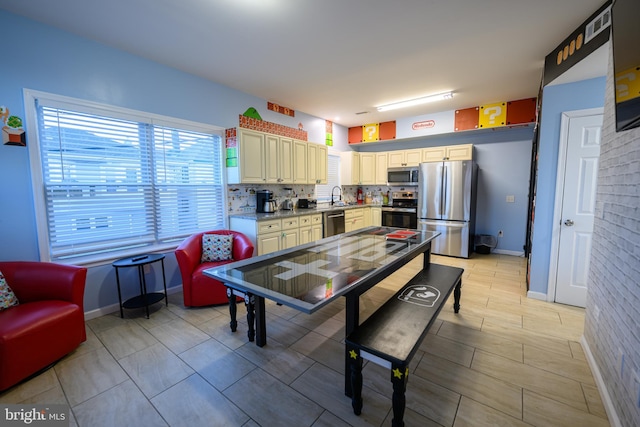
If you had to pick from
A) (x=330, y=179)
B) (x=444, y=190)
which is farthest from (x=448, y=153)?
(x=330, y=179)

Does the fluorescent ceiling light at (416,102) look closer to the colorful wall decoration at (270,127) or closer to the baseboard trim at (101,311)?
the colorful wall decoration at (270,127)

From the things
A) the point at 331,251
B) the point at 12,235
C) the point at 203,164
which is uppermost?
the point at 203,164

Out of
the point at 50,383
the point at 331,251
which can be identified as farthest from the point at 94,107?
the point at 331,251

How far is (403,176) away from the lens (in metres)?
5.56

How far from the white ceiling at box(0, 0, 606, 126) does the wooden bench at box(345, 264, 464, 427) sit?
2381 millimetres

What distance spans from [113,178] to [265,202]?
1.94 m

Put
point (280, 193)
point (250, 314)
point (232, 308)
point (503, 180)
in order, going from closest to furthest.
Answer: point (250, 314) < point (232, 308) < point (280, 193) < point (503, 180)

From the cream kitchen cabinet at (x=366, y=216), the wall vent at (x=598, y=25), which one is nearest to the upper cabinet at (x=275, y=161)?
the cream kitchen cabinet at (x=366, y=216)

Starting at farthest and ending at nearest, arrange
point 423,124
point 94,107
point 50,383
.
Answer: point 423,124, point 94,107, point 50,383

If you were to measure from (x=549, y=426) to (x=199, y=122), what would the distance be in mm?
4342

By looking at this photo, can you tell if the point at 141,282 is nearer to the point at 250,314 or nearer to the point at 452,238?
the point at 250,314

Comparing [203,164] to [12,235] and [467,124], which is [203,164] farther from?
[467,124]

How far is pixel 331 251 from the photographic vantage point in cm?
232

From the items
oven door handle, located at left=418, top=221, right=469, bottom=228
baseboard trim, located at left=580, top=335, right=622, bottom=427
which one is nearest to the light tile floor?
baseboard trim, located at left=580, top=335, right=622, bottom=427
